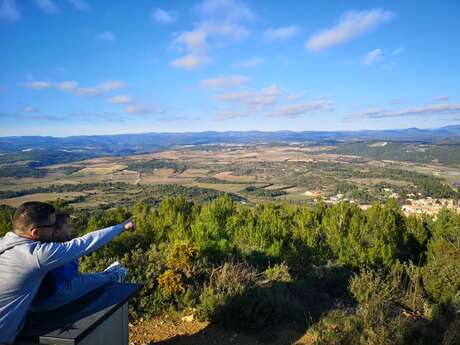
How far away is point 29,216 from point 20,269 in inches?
15.0

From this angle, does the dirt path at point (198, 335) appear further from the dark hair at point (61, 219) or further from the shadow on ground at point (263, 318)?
the dark hair at point (61, 219)

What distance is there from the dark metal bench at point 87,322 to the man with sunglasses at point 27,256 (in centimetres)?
16

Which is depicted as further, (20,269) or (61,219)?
(61,219)

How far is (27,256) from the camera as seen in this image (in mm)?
2559

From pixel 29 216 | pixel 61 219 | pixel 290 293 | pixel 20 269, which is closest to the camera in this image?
pixel 20 269

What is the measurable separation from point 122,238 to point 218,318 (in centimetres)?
507

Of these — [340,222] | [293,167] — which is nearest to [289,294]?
[340,222]

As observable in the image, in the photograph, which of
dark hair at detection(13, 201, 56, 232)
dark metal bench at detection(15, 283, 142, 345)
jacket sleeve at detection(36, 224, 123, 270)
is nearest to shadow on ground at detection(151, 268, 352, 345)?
dark metal bench at detection(15, 283, 142, 345)

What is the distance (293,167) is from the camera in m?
100

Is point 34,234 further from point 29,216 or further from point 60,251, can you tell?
point 60,251

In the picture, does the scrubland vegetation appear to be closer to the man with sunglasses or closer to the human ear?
the man with sunglasses

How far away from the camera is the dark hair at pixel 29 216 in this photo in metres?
2.69

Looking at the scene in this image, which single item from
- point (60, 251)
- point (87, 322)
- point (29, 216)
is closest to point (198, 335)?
point (87, 322)

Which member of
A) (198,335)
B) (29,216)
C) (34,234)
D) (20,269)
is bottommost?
(198,335)
